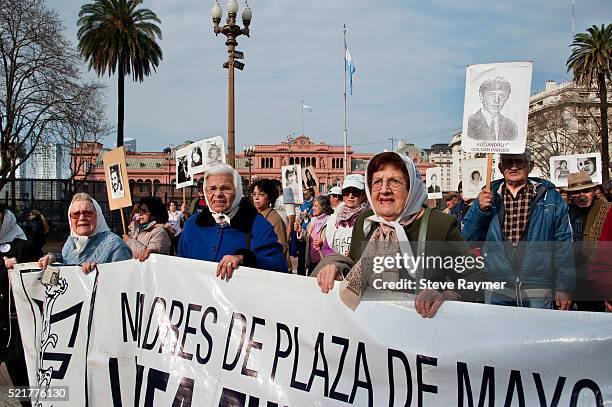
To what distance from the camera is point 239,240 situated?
3717 millimetres

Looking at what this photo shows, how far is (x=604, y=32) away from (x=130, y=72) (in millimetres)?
24354

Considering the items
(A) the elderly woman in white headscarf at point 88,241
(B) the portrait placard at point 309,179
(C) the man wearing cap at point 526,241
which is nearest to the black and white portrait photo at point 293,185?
(B) the portrait placard at point 309,179

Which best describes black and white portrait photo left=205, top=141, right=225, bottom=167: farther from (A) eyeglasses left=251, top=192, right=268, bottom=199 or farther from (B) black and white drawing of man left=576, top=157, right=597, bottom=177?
(B) black and white drawing of man left=576, top=157, right=597, bottom=177

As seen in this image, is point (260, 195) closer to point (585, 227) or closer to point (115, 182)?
point (115, 182)

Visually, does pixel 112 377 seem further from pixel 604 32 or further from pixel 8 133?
pixel 604 32

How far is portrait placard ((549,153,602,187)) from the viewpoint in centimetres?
1012

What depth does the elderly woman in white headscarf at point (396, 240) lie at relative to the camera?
2.85m

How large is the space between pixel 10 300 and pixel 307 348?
2.54 metres

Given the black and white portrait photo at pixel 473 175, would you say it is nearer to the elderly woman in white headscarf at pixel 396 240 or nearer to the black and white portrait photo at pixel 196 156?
the black and white portrait photo at pixel 196 156

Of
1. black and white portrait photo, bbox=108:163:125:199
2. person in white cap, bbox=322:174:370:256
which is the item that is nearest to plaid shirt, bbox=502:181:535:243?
person in white cap, bbox=322:174:370:256

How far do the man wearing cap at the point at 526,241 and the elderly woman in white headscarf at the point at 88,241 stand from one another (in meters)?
2.42

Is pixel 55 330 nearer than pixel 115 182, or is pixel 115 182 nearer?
pixel 55 330

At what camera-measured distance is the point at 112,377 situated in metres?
3.70

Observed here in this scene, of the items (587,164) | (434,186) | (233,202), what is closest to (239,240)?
(233,202)
